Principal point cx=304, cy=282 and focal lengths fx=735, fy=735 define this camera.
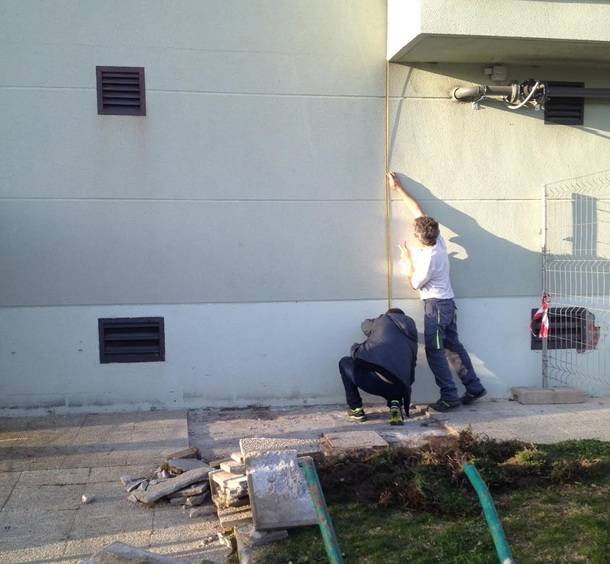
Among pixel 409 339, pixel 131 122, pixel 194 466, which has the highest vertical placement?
pixel 131 122

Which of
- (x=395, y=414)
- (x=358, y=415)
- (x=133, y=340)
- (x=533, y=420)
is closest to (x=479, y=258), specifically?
(x=533, y=420)

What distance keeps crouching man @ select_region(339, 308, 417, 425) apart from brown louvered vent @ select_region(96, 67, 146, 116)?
2851 mm

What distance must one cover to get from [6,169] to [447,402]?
14.5 feet

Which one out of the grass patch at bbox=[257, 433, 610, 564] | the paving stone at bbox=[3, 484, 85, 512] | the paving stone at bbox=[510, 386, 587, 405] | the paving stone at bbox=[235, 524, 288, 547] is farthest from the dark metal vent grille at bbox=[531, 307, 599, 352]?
the paving stone at bbox=[3, 484, 85, 512]

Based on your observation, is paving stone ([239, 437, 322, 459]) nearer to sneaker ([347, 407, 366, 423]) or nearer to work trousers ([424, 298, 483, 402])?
sneaker ([347, 407, 366, 423])

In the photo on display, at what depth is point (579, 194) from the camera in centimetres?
722

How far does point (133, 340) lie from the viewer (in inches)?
263

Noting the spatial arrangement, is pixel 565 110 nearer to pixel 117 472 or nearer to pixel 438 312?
pixel 438 312

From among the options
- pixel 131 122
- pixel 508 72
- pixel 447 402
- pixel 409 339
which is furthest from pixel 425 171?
pixel 131 122

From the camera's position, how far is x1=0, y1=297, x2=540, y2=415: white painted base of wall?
257 inches

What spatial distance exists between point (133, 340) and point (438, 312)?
2768 mm

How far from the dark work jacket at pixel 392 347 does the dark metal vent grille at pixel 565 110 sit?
2581 mm

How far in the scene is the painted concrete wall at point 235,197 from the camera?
6.48 m

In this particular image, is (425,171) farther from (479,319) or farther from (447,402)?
(447,402)
